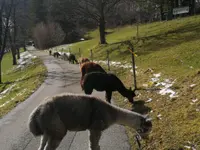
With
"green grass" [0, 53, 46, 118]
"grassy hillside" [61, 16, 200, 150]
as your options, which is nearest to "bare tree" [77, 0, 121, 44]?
"green grass" [0, 53, 46, 118]

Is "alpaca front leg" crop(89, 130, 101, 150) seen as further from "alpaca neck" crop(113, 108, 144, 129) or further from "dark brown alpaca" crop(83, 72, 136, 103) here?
"dark brown alpaca" crop(83, 72, 136, 103)

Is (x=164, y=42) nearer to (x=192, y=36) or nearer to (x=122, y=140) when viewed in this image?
(x=192, y=36)

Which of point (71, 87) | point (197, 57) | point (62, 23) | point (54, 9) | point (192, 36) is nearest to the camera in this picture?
point (197, 57)

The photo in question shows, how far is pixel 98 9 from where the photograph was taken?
35688 mm

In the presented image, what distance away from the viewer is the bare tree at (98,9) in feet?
116

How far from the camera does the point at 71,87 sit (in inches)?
629

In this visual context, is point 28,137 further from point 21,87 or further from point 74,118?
point 21,87

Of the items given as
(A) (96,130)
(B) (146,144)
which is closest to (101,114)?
(A) (96,130)

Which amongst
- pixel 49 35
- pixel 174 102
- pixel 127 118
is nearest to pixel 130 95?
pixel 174 102

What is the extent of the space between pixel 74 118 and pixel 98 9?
102 feet

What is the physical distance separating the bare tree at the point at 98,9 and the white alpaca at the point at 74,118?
29.0 metres

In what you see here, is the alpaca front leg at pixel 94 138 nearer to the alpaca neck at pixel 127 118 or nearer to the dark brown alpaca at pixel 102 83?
the alpaca neck at pixel 127 118

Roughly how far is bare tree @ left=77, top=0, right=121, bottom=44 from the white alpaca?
95.3 feet

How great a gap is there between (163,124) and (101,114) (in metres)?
2.24
